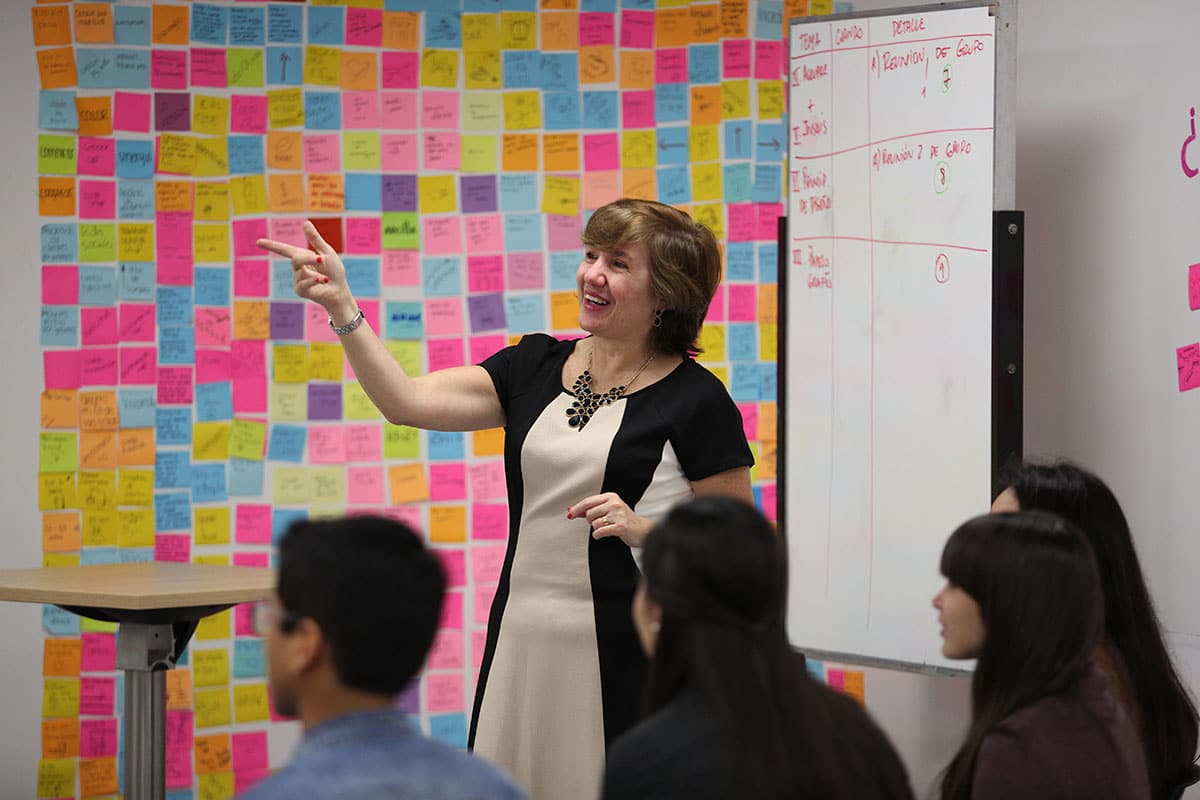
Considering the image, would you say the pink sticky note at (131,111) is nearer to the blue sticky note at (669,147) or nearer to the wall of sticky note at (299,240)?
the wall of sticky note at (299,240)

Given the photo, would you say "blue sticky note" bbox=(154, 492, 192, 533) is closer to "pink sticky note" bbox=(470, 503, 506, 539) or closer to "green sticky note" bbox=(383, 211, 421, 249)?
"pink sticky note" bbox=(470, 503, 506, 539)

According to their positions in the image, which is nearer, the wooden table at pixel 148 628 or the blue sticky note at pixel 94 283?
the wooden table at pixel 148 628

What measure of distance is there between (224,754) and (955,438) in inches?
81.5

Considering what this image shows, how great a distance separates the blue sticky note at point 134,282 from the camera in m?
3.38

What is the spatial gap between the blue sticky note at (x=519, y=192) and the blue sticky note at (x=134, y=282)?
0.97 meters

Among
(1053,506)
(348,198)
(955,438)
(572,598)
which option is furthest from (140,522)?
(1053,506)

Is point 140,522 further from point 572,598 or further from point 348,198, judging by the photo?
point 572,598

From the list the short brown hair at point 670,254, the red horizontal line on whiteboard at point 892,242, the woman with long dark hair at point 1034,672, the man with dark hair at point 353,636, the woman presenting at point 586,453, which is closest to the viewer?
the man with dark hair at point 353,636

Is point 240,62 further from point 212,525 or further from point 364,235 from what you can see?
point 212,525

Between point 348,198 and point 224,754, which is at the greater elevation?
point 348,198

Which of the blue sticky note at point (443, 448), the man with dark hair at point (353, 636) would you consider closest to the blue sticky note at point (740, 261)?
the blue sticky note at point (443, 448)

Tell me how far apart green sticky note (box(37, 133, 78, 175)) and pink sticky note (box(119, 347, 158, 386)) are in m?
0.51

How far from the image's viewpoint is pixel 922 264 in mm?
2738

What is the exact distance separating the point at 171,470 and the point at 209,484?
0.35 ft
